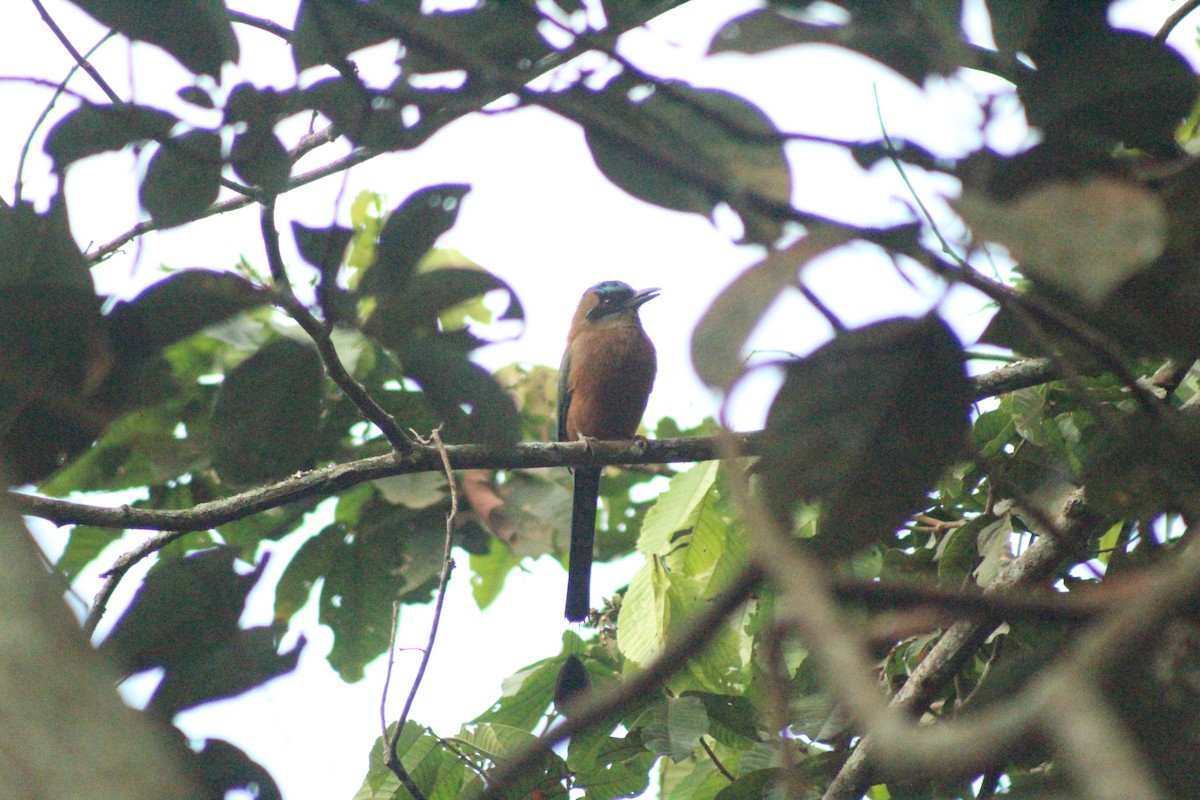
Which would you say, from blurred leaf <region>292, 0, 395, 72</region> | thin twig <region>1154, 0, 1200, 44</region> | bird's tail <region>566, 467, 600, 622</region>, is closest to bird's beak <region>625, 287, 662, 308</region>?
bird's tail <region>566, 467, 600, 622</region>

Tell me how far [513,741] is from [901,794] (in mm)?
1073

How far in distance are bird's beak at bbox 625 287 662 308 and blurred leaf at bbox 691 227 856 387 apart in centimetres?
582

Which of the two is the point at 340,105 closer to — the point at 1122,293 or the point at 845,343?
the point at 845,343

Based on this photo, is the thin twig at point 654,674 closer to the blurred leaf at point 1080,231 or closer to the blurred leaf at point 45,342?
the blurred leaf at point 1080,231

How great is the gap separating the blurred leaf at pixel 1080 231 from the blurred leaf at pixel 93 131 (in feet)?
3.53

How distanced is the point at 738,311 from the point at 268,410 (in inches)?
32.1

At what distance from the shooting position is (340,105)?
1452mm

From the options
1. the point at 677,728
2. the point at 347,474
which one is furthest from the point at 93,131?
the point at 677,728

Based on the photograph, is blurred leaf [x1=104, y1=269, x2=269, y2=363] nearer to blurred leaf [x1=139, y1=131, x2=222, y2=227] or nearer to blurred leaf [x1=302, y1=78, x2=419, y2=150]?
blurred leaf [x1=139, y1=131, x2=222, y2=227]

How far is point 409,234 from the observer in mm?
1383

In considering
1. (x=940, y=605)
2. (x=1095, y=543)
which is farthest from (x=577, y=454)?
(x=940, y=605)

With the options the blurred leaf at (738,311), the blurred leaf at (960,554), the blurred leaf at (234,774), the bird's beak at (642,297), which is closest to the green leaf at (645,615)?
the blurred leaf at (960,554)

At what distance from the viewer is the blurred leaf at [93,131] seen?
56.9 inches

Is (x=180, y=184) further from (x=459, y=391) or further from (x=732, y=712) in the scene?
(x=732, y=712)
